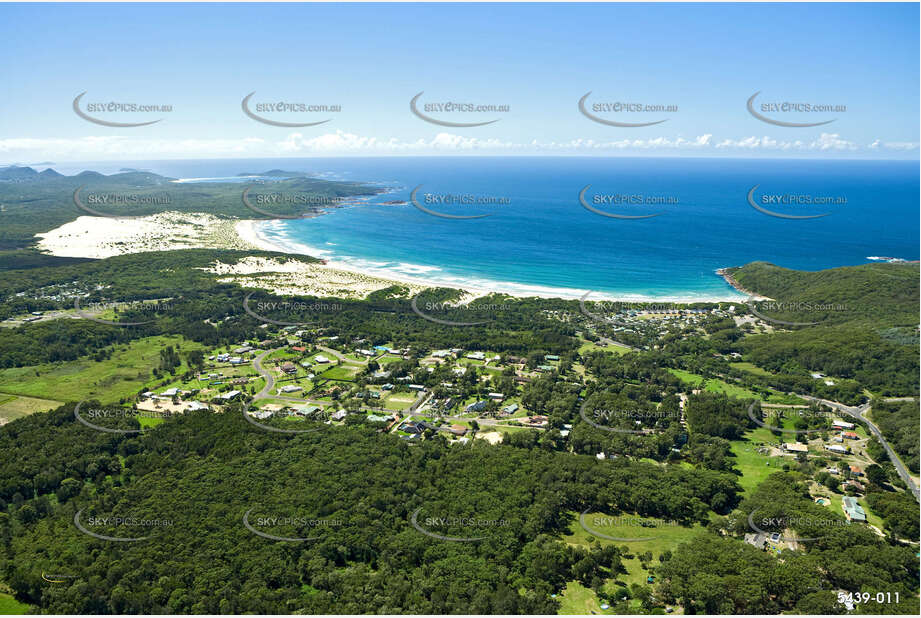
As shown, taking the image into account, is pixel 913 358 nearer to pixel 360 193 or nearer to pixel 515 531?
pixel 515 531

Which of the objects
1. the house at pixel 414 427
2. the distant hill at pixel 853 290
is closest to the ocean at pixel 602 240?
the distant hill at pixel 853 290

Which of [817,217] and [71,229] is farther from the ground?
[817,217]

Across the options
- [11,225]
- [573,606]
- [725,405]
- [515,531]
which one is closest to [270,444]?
[515,531]

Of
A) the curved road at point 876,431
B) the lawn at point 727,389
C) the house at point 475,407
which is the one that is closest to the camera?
the curved road at point 876,431

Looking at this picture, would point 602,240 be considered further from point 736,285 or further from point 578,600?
point 578,600

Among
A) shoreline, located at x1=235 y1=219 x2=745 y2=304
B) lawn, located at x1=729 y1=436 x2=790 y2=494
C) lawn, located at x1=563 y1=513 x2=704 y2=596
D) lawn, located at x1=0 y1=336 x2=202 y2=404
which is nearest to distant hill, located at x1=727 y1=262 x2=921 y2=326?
shoreline, located at x1=235 y1=219 x2=745 y2=304

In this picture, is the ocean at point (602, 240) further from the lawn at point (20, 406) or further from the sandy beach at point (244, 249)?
the lawn at point (20, 406)
